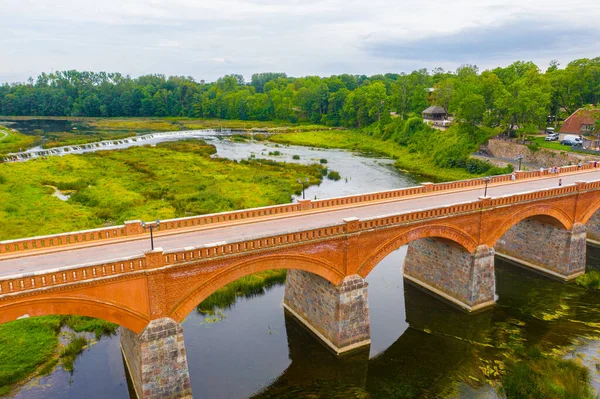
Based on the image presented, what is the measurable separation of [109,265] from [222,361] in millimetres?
9398

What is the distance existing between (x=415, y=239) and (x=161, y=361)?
51.2ft

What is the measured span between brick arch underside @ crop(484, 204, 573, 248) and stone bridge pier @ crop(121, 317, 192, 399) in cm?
2073

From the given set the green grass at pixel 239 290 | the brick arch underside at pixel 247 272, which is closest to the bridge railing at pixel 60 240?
the brick arch underside at pixel 247 272

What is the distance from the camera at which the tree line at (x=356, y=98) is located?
7106cm

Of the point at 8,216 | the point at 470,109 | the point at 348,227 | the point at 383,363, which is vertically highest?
the point at 470,109

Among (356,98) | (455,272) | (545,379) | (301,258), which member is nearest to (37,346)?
(301,258)

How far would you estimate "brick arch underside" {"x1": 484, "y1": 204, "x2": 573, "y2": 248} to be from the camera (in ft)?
96.2

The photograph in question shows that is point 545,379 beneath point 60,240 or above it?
beneath

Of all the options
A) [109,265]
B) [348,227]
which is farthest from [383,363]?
[109,265]

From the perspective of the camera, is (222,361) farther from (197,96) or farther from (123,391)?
(197,96)

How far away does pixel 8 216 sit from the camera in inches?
1650

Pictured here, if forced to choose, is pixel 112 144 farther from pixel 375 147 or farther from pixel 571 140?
pixel 571 140

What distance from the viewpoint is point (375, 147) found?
101 m

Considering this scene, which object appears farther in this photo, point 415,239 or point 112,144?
point 112,144
